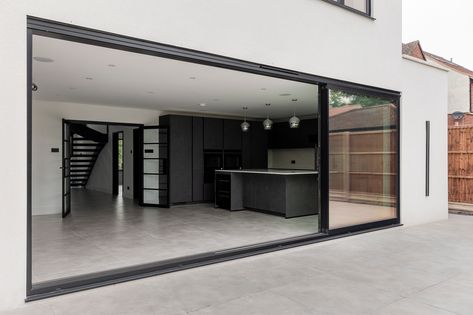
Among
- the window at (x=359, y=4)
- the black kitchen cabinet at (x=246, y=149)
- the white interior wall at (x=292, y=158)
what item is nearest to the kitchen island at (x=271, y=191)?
the black kitchen cabinet at (x=246, y=149)

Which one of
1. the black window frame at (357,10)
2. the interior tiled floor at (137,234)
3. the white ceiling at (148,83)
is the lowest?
the interior tiled floor at (137,234)

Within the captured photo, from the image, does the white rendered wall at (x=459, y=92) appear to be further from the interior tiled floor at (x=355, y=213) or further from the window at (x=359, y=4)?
the interior tiled floor at (x=355, y=213)

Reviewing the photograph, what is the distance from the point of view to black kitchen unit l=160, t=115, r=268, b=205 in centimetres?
884

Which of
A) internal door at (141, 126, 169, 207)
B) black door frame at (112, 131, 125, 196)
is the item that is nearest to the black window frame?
internal door at (141, 126, 169, 207)

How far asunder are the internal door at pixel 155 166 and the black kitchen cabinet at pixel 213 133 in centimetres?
115

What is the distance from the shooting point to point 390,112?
241 inches

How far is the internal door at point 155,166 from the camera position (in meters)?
8.74
